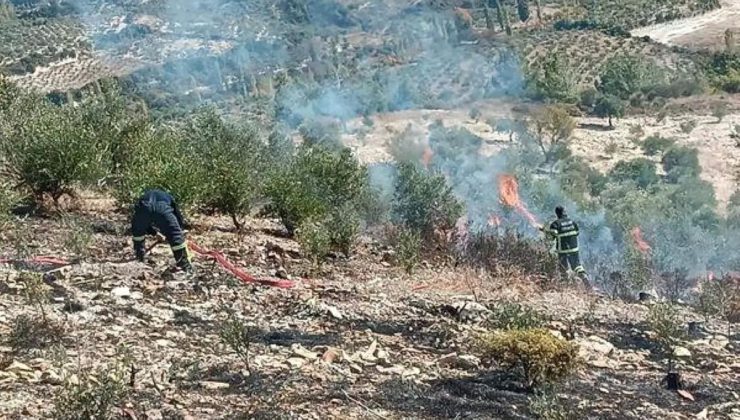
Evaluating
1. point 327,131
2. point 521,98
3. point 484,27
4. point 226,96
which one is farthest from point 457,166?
point 484,27

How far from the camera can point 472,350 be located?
805 cm

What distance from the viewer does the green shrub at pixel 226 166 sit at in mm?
14203

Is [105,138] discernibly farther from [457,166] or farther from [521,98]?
[521,98]

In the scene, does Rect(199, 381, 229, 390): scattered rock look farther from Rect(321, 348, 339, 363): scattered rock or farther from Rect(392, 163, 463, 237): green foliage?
Rect(392, 163, 463, 237): green foliage

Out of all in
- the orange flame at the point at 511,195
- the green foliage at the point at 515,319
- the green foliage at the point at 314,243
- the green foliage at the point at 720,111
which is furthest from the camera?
the green foliage at the point at 720,111

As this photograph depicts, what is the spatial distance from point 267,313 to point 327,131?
3574 cm

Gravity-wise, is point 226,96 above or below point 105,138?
below

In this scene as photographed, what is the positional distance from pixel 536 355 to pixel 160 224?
17.6 feet

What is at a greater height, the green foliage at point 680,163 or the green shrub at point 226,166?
the green shrub at point 226,166

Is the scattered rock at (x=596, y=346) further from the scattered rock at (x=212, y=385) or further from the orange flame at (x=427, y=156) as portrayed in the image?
the orange flame at (x=427, y=156)

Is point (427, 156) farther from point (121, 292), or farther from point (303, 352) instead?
point (303, 352)

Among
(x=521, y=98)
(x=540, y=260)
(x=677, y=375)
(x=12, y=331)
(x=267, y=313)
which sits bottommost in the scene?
(x=521, y=98)

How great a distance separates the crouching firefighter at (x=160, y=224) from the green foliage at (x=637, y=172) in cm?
2725

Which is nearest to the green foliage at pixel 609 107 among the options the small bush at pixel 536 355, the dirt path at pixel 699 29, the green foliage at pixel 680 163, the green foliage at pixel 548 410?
Answer: the green foliage at pixel 680 163
